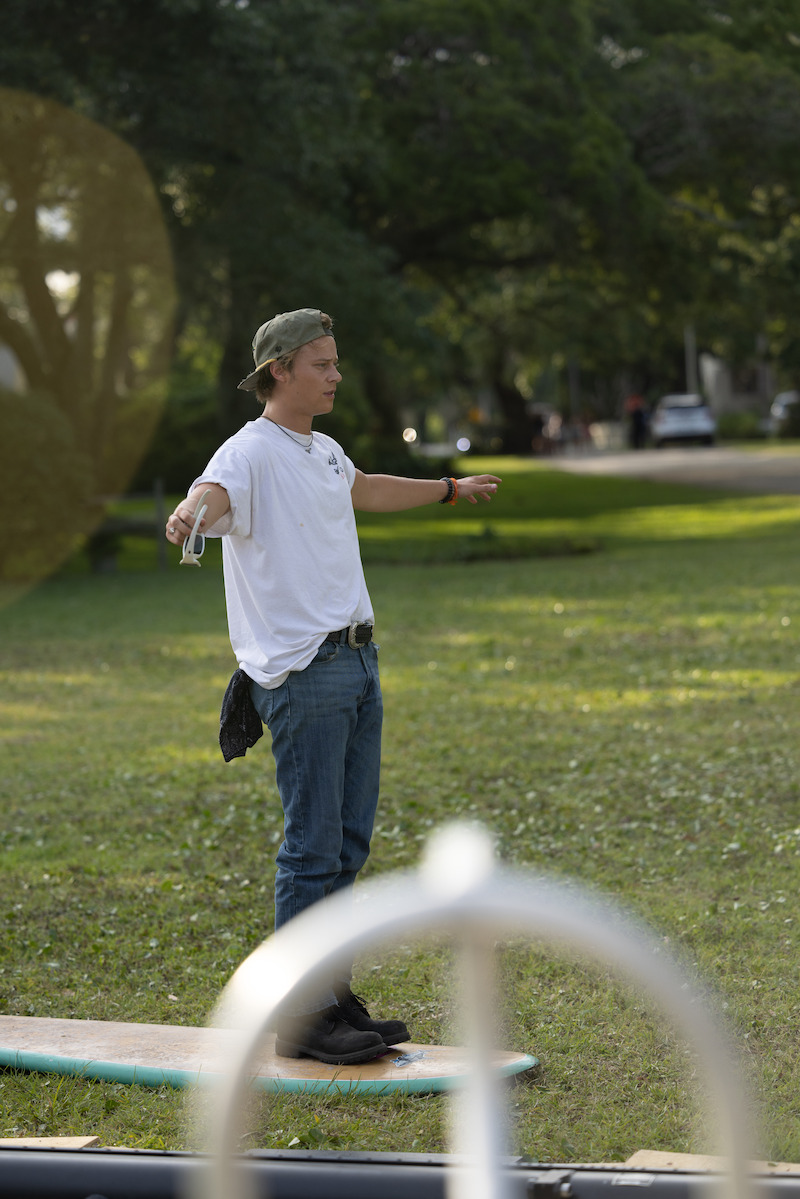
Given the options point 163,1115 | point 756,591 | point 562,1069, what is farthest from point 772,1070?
point 756,591

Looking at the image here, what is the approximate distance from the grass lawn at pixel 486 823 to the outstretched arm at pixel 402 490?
1.59 meters

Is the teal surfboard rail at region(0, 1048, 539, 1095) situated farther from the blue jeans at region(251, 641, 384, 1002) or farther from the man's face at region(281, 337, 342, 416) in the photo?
the man's face at region(281, 337, 342, 416)

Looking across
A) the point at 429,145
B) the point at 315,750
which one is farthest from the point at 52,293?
the point at 315,750

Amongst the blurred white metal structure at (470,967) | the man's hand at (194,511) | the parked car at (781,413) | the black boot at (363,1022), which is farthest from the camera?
the parked car at (781,413)

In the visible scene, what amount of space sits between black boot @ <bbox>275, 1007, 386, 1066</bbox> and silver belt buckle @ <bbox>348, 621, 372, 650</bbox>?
1033 millimetres

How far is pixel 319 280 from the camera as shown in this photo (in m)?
18.7

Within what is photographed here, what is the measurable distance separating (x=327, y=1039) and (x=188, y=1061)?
1.28 feet

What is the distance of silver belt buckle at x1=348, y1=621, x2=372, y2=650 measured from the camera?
3832 mm

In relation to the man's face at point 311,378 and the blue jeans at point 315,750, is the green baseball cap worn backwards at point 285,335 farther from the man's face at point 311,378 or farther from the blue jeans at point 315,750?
the blue jeans at point 315,750

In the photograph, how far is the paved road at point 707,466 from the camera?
100 feet

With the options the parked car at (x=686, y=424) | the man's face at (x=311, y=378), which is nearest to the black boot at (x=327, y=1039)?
the man's face at (x=311, y=378)

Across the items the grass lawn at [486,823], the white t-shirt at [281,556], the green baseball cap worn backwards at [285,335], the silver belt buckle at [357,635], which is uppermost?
the green baseball cap worn backwards at [285,335]

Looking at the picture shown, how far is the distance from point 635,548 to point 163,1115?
16977 millimetres

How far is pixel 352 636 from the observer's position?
12.6 ft
